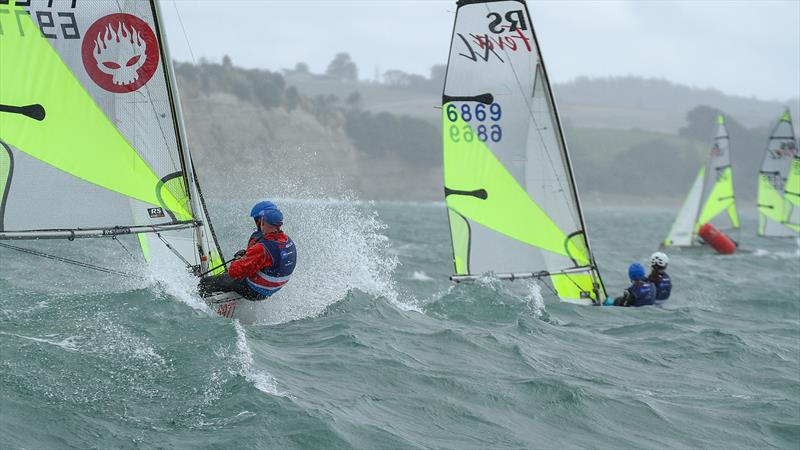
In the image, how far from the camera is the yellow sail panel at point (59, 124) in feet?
25.8

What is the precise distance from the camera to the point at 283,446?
18.6 feet

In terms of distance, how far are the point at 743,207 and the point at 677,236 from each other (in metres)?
81.1

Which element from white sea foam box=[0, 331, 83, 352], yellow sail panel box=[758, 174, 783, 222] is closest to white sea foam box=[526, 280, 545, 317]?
white sea foam box=[0, 331, 83, 352]

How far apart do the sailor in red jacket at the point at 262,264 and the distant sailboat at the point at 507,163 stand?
10.6 feet

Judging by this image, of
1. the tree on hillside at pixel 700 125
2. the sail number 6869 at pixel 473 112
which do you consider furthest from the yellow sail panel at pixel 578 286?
the tree on hillside at pixel 700 125

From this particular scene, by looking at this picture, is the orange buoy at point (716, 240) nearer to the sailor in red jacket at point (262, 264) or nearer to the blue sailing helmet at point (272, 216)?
the sailor in red jacket at point (262, 264)

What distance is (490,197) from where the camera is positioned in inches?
456

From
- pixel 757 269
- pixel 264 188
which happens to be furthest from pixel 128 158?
pixel 264 188

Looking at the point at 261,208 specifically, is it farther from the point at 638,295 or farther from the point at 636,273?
the point at 636,273

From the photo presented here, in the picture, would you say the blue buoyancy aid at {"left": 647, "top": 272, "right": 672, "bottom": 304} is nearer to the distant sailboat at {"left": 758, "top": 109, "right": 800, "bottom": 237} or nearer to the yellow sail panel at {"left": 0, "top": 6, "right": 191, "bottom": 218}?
the yellow sail panel at {"left": 0, "top": 6, "right": 191, "bottom": 218}

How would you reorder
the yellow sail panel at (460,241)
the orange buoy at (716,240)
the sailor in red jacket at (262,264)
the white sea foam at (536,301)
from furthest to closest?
the orange buoy at (716,240), the yellow sail panel at (460,241), the white sea foam at (536,301), the sailor in red jacket at (262,264)

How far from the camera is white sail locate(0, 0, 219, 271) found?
788 cm

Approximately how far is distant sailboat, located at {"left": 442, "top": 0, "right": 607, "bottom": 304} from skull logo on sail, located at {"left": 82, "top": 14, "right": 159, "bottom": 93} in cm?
391

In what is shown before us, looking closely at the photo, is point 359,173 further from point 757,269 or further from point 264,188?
point 757,269
